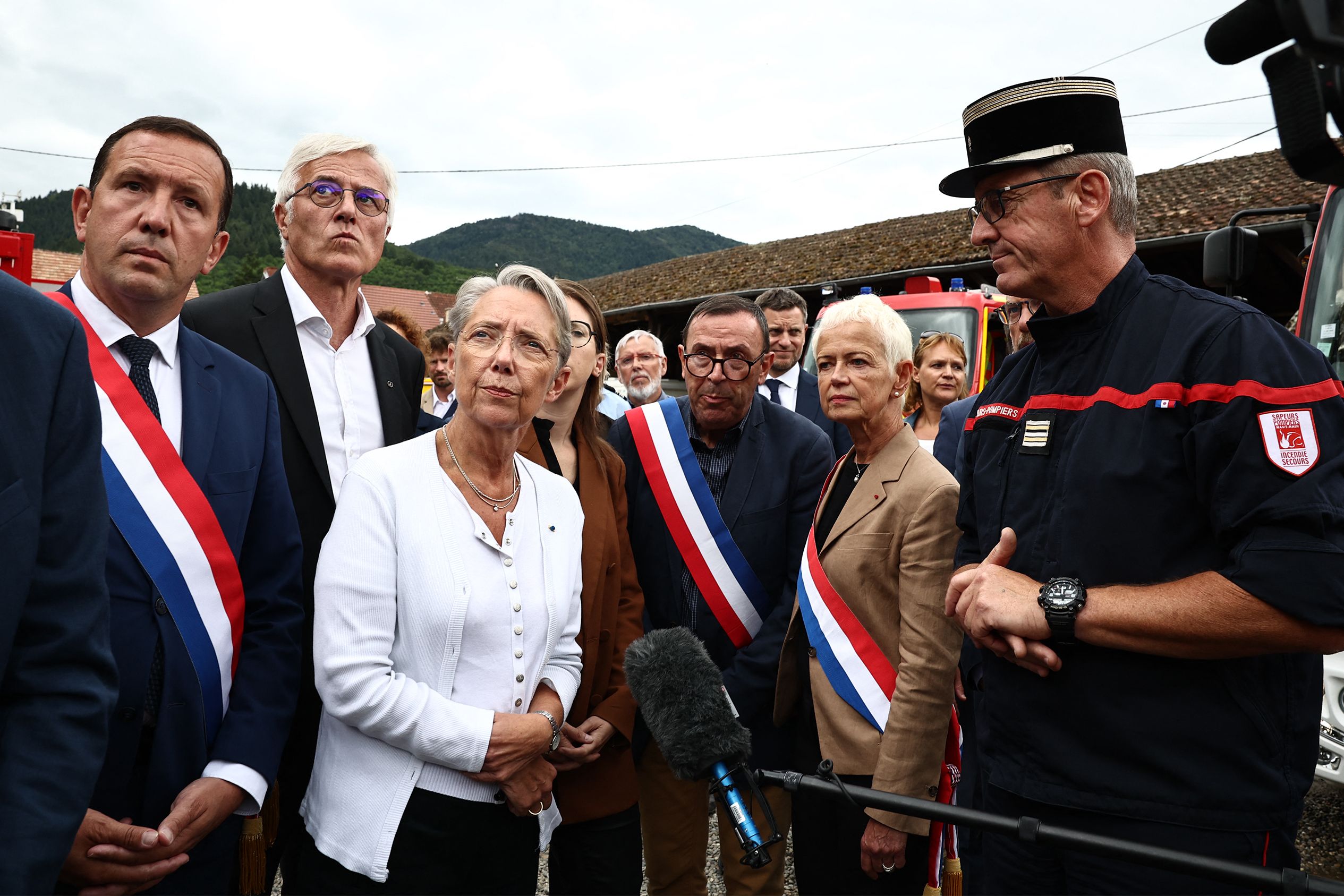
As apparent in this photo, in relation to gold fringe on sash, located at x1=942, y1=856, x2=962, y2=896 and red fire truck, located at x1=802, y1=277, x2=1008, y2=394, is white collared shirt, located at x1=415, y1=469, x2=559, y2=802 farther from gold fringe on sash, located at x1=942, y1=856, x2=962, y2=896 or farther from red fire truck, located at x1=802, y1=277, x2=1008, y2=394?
red fire truck, located at x1=802, y1=277, x2=1008, y2=394

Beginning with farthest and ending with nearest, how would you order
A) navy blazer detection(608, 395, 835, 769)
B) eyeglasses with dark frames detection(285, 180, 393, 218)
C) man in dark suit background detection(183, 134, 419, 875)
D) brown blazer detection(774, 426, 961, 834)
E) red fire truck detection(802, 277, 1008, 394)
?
red fire truck detection(802, 277, 1008, 394)
navy blazer detection(608, 395, 835, 769)
eyeglasses with dark frames detection(285, 180, 393, 218)
man in dark suit background detection(183, 134, 419, 875)
brown blazer detection(774, 426, 961, 834)

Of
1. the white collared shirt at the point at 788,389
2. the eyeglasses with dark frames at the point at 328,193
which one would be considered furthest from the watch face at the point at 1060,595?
the white collared shirt at the point at 788,389

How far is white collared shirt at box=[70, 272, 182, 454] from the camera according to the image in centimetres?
190

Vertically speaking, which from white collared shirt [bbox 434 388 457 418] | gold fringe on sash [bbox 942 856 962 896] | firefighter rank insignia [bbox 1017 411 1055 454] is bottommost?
gold fringe on sash [bbox 942 856 962 896]

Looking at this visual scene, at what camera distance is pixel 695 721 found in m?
1.67

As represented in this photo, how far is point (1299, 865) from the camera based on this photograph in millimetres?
1526

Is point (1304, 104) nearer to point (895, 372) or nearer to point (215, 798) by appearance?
point (895, 372)

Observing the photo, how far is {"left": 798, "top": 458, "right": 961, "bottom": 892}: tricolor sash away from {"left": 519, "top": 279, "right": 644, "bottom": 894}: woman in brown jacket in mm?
528

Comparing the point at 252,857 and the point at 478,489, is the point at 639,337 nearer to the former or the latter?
the point at 478,489

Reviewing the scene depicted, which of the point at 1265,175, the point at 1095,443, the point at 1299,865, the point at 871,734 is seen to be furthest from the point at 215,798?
the point at 1265,175

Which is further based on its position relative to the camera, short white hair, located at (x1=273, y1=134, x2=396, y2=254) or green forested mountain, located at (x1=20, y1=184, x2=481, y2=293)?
green forested mountain, located at (x1=20, y1=184, x2=481, y2=293)

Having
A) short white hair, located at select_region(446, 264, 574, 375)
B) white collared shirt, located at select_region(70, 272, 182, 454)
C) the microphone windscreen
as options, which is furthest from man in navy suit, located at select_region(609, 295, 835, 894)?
white collared shirt, located at select_region(70, 272, 182, 454)

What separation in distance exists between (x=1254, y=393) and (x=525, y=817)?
5.47ft

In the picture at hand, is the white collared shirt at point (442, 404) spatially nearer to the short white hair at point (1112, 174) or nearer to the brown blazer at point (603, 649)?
the brown blazer at point (603, 649)
